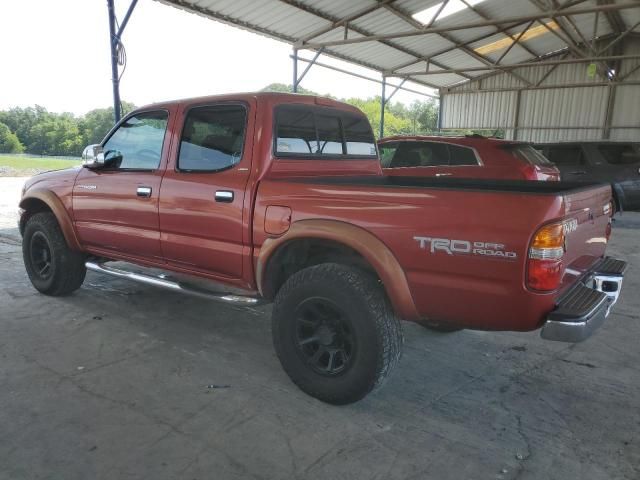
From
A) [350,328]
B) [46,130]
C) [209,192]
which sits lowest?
[350,328]

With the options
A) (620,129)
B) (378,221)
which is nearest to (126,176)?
(378,221)

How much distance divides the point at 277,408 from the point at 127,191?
212cm

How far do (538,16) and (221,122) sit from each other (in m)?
10.5

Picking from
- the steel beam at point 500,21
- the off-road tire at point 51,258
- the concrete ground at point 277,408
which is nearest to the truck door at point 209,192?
the concrete ground at point 277,408

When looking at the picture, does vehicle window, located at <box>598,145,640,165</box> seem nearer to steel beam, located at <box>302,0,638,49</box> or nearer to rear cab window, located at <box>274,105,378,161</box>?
steel beam, located at <box>302,0,638,49</box>

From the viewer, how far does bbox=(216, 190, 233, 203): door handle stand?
3.11 meters

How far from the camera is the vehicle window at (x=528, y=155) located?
695cm

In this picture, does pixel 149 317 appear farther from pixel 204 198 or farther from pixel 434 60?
pixel 434 60

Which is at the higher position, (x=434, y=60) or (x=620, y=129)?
(x=434, y=60)

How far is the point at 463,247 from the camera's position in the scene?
2.26m

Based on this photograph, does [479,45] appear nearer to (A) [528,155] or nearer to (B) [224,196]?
(A) [528,155]

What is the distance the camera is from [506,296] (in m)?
2.22

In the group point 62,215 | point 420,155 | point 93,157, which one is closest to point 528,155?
point 420,155

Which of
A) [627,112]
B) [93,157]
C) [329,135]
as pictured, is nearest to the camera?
[329,135]
